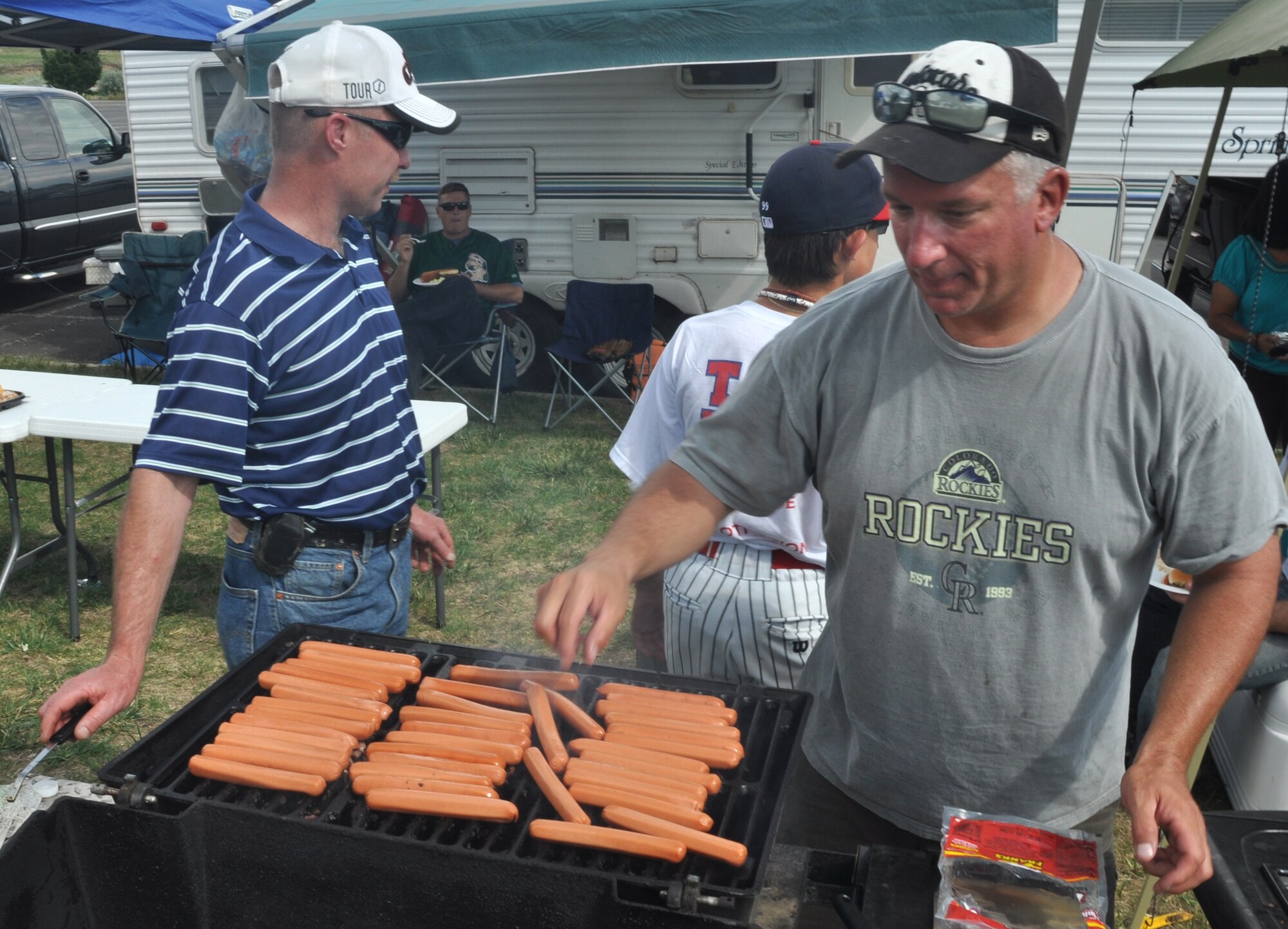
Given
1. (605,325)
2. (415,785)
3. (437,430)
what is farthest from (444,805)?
(605,325)

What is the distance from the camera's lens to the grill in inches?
68.8

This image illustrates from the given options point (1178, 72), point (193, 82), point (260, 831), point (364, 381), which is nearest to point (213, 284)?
point (364, 381)

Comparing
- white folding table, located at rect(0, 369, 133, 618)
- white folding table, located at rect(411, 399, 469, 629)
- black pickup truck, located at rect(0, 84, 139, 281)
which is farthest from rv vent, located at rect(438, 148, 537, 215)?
black pickup truck, located at rect(0, 84, 139, 281)

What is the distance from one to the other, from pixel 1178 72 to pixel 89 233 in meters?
12.6

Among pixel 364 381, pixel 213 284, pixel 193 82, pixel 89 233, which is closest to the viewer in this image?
pixel 213 284

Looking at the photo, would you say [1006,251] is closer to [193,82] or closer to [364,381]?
[364,381]

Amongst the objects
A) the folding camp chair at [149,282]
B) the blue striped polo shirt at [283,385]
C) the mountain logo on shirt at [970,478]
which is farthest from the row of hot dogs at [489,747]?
the folding camp chair at [149,282]

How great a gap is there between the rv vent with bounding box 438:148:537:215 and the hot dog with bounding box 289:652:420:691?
24.3ft

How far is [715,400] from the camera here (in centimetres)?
296

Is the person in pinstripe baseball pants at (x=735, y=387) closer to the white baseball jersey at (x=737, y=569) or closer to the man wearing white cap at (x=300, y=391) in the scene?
the white baseball jersey at (x=737, y=569)

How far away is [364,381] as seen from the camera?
108 inches

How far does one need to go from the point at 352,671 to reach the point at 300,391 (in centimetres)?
70

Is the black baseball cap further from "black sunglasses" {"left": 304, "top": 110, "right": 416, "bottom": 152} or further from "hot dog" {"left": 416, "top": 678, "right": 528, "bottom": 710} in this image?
"black sunglasses" {"left": 304, "top": 110, "right": 416, "bottom": 152}

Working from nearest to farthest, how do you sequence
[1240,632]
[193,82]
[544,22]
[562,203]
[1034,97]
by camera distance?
[1034,97], [1240,632], [544,22], [562,203], [193,82]
